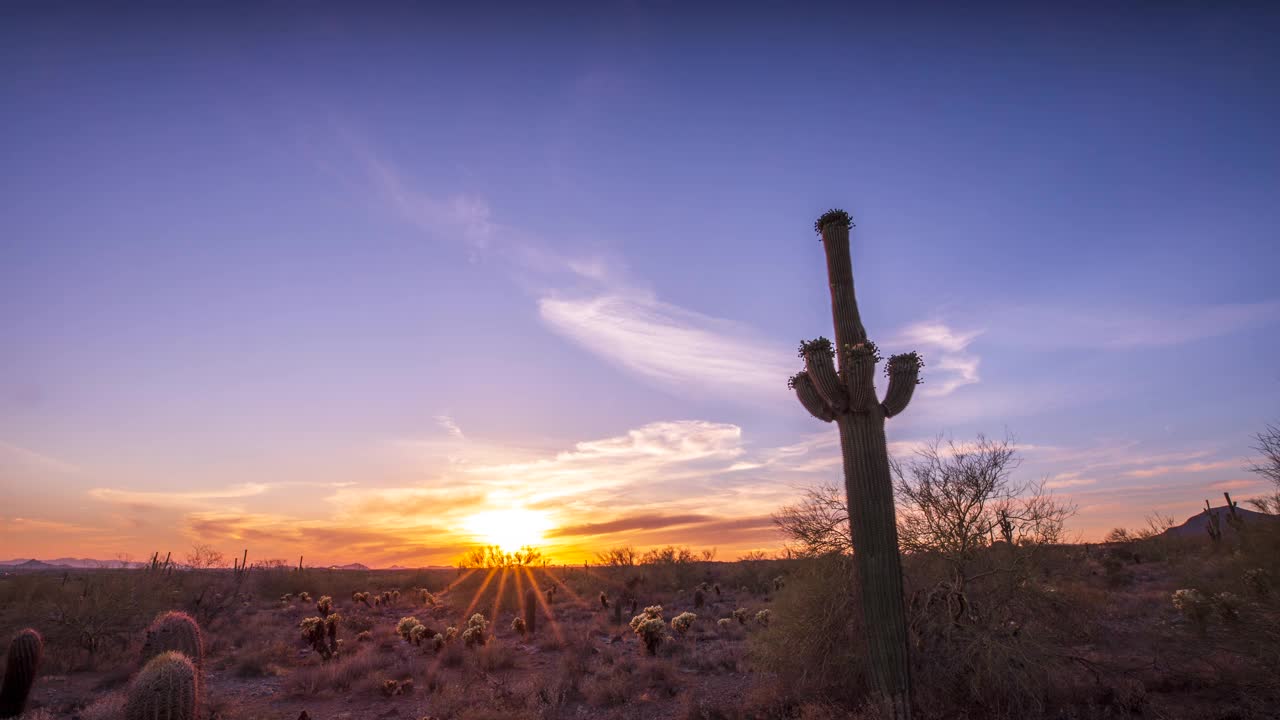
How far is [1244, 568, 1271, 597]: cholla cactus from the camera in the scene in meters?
11.7

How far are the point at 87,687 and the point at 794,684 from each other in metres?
15.2

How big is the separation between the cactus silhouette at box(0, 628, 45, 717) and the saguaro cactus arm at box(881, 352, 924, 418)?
1628 centimetres

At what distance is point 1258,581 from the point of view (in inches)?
Answer: 490

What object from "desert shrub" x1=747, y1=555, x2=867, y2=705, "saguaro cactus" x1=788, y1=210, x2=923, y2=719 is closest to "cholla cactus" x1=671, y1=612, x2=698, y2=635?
"desert shrub" x1=747, y1=555, x2=867, y2=705

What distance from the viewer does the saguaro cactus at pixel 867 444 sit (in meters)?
9.30

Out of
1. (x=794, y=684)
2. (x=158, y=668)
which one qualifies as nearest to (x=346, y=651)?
(x=158, y=668)

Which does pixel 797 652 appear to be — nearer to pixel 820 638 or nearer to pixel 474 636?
pixel 820 638

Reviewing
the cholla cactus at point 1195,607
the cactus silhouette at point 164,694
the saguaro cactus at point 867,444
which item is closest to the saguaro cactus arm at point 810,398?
the saguaro cactus at point 867,444

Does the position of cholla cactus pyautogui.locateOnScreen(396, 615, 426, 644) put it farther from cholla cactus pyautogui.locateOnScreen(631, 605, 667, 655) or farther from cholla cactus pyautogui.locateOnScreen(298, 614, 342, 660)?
cholla cactus pyautogui.locateOnScreen(631, 605, 667, 655)

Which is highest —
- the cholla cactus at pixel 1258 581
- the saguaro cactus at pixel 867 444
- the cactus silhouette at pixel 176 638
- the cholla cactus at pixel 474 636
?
the saguaro cactus at pixel 867 444

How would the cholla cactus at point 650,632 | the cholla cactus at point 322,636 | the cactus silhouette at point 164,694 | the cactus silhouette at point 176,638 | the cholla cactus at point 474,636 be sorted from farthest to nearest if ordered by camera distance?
1. the cholla cactus at point 474,636
2. the cholla cactus at point 322,636
3. the cholla cactus at point 650,632
4. the cactus silhouette at point 176,638
5. the cactus silhouette at point 164,694

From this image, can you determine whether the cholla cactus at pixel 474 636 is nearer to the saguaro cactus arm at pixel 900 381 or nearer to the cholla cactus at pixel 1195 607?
the saguaro cactus arm at pixel 900 381

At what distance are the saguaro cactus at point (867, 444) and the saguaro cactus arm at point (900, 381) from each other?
0.05 ft

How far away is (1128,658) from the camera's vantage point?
12.4 m
